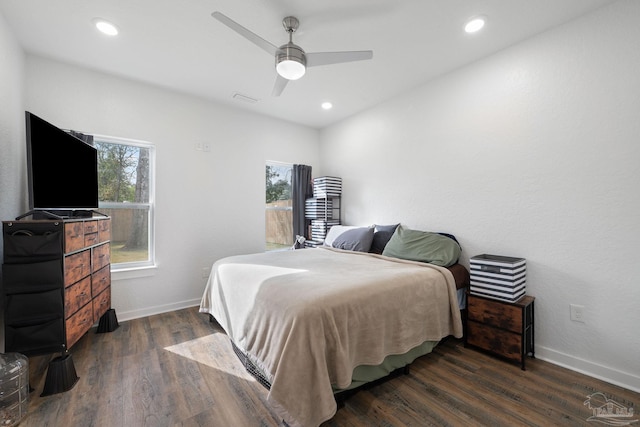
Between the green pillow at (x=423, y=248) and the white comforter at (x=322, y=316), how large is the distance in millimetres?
220

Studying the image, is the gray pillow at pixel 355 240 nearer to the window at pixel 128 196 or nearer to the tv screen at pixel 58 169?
the window at pixel 128 196

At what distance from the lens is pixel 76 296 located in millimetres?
1951

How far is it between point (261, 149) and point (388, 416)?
140 inches

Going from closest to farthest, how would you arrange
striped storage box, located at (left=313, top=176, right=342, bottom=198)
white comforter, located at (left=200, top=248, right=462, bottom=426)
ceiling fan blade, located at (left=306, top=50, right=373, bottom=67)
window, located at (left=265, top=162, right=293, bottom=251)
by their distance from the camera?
white comforter, located at (left=200, top=248, right=462, bottom=426) → ceiling fan blade, located at (left=306, top=50, right=373, bottom=67) → striped storage box, located at (left=313, top=176, right=342, bottom=198) → window, located at (left=265, top=162, right=293, bottom=251)

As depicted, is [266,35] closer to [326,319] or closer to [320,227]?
[326,319]

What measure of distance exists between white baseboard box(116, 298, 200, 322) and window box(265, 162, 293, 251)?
134cm

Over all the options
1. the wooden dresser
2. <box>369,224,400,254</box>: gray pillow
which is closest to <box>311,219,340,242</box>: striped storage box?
<box>369,224,400,254</box>: gray pillow

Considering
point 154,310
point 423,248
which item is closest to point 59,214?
point 154,310

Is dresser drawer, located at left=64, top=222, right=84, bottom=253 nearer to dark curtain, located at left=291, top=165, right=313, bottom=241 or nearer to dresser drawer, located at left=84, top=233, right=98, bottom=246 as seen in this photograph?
dresser drawer, located at left=84, top=233, right=98, bottom=246

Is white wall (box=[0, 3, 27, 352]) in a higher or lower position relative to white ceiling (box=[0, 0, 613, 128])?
lower

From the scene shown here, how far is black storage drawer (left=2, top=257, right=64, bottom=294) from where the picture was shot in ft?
5.47

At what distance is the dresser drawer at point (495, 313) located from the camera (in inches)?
80.8

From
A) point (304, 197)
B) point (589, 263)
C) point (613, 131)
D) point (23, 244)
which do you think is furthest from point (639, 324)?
point (23, 244)

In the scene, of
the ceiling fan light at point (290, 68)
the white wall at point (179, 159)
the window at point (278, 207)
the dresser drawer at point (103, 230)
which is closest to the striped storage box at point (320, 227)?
the window at point (278, 207)
